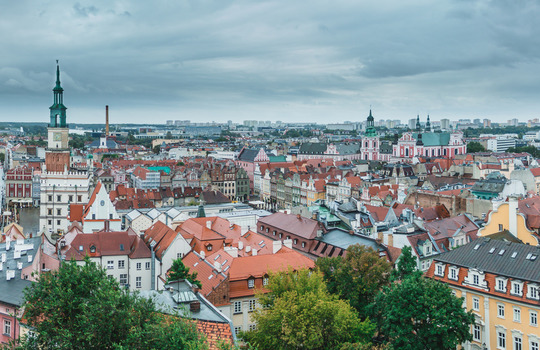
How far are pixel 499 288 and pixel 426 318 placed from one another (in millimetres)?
7871

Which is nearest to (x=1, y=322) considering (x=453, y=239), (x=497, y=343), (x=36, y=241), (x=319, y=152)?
(x=36, y=241)

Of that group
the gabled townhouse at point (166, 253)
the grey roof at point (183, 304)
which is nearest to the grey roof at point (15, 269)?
the grey roof at point (183, 304)

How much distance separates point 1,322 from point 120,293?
1087cm

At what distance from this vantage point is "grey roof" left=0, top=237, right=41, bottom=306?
28.6 metres

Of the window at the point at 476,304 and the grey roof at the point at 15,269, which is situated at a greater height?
the grey roof at the point at 15,269

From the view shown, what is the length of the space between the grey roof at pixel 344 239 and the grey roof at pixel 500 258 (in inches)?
370

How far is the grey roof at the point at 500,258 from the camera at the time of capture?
3278cm

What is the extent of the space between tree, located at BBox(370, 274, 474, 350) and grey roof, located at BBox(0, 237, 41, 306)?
2023 cm

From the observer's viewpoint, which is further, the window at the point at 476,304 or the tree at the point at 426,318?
the window at the point at 476,304

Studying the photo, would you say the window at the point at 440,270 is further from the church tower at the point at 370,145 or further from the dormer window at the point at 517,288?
the church tower at the point at 370,145

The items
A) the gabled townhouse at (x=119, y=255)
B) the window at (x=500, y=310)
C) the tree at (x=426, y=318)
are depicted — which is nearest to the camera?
the tree at (x=426, y=318)

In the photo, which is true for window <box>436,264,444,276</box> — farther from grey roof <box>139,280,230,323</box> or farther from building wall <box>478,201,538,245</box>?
grey roof <box>139,280,230,323</box>

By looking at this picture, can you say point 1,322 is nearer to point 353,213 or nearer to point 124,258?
point 124,258

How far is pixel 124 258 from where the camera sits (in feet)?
150
